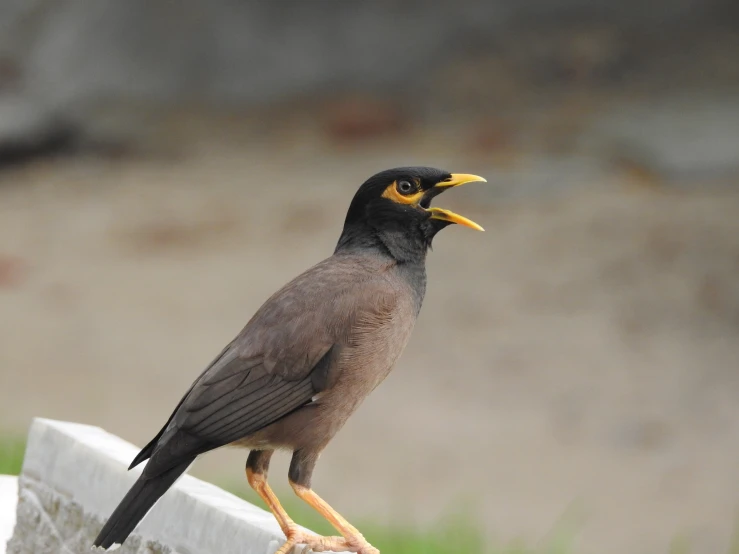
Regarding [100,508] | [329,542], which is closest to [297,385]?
[329,542]

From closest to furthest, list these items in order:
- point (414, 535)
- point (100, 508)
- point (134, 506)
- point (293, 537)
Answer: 1. point (134, 506)
2. point (293, 537)
3. point (100, 508)
4. point (414, 535)

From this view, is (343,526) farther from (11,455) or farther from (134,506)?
(11,455)

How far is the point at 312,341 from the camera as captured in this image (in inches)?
106

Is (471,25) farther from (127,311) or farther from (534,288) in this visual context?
(127,311)

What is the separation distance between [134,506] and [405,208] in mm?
950

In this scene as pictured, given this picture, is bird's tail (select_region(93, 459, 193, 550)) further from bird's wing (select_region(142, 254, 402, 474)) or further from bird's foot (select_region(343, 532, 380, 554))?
bird's foot (select_region(343, 532, 380, 554))

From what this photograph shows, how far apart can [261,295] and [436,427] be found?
1.85 m

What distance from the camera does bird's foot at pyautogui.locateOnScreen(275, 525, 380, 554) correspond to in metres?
2.64

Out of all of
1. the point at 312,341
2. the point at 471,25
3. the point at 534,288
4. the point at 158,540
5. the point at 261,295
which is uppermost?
the point at 471,25

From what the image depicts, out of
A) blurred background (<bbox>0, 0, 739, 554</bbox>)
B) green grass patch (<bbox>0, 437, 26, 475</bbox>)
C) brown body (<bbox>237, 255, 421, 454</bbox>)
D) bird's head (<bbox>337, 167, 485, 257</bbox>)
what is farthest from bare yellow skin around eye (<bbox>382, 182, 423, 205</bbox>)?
blurred background (<bbox>0, 0, 739, 554</bbox>)

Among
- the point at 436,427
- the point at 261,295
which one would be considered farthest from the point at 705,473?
the point at 261,295

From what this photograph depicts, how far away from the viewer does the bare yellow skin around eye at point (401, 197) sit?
290 centimetres

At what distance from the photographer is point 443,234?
892 cm

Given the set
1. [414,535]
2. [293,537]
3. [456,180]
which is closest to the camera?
[293,537]
